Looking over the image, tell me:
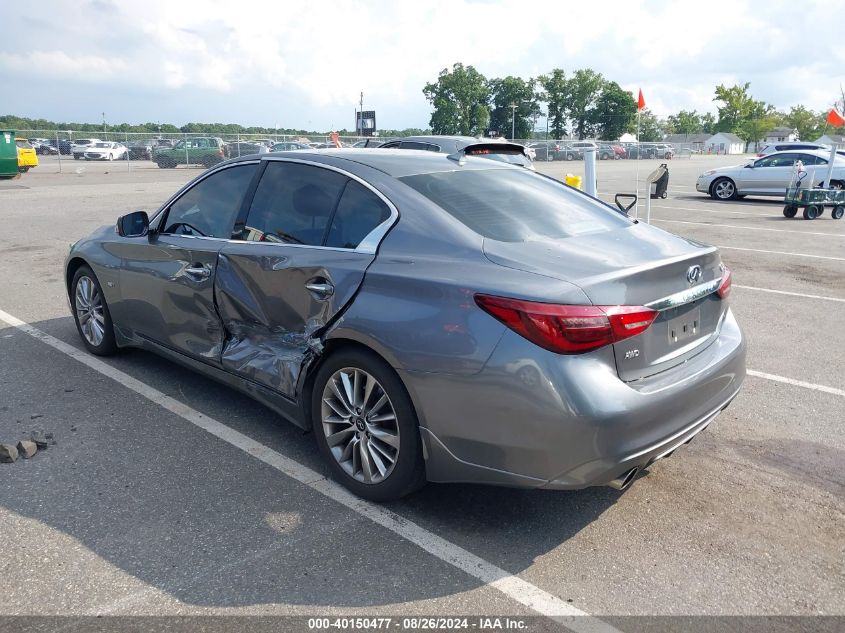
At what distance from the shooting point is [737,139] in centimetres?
11250

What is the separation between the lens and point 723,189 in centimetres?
2111

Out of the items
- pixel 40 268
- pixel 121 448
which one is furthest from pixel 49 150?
pixel 121 448

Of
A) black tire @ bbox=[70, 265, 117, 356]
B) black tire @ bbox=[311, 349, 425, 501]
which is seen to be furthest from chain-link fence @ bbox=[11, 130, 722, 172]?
black tire @ bbox=[311, 349, 425, 501]

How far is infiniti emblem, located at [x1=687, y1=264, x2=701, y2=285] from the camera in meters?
3.27

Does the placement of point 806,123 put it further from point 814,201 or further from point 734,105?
point 814,201

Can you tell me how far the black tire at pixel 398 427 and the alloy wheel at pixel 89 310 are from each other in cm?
270

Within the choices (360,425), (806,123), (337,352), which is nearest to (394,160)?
(337,352)

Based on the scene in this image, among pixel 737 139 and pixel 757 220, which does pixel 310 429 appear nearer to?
pixel 757 220

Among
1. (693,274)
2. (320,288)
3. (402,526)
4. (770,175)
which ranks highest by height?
(770,175)

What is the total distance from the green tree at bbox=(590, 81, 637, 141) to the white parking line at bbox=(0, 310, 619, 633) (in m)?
111

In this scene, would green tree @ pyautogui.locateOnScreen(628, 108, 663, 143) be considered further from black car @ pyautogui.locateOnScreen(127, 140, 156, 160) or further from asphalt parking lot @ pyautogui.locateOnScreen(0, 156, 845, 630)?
asphalt parking lot @ pyautogui.locateOnScreen(0, 156, 845, 630)

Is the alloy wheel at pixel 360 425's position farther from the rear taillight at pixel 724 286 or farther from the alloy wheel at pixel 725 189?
the alloy wheel at pixel 725 189

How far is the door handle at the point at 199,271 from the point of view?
14.1ft

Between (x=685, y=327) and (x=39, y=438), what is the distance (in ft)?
11.6
